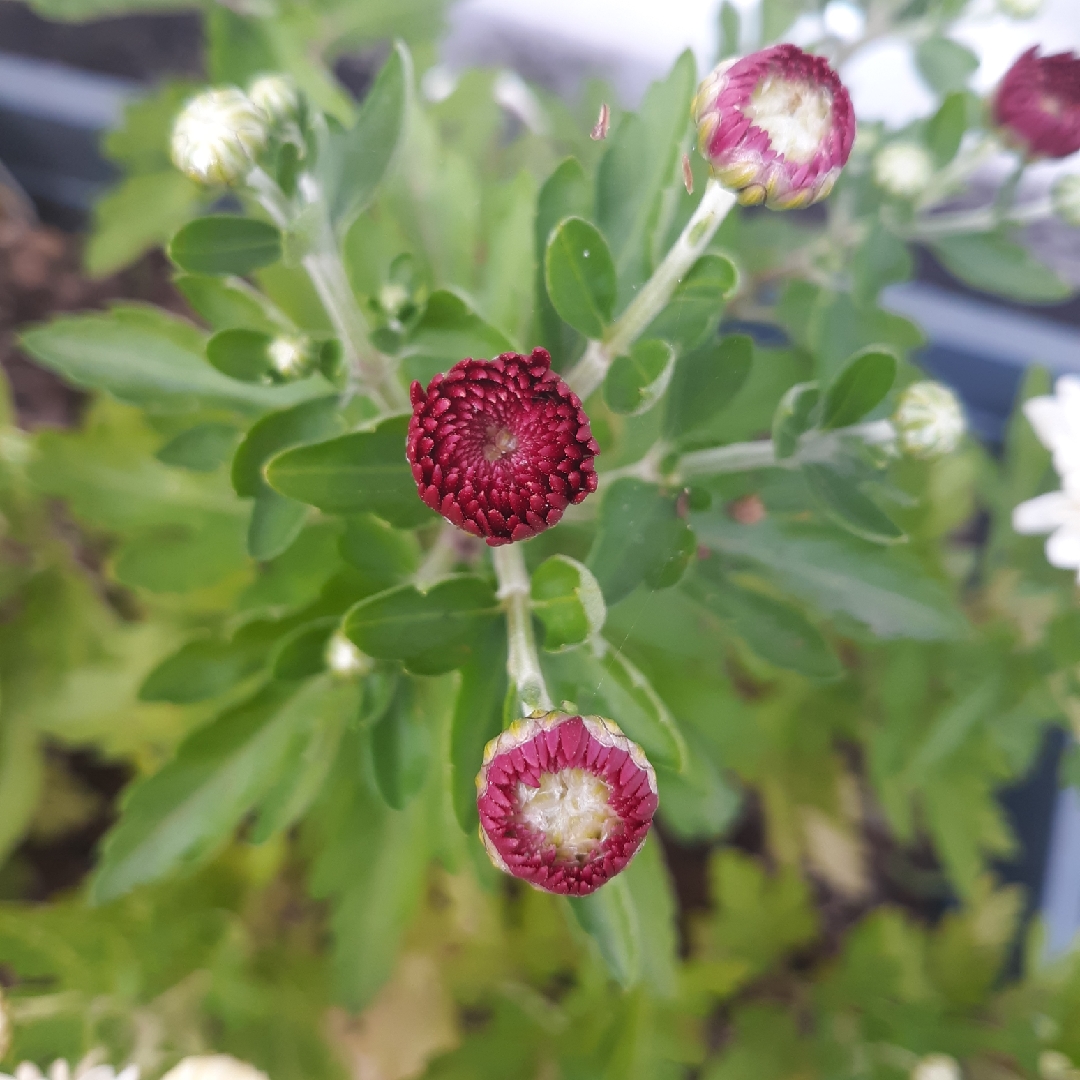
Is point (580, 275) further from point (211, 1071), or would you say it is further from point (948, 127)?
point (211, 1071)

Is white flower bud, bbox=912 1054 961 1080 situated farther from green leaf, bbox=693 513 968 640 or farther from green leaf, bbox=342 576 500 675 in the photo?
green leaf, bbox=342 576 500 675

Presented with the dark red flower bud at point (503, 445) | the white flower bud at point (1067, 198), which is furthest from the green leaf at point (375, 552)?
the white flower bud at point (1067, 198)

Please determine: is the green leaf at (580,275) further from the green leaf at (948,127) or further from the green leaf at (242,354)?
the green leaf at (948,127)

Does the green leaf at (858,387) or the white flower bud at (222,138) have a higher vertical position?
the white flower bud at (222,138)

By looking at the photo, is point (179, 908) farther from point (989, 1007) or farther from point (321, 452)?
point (989, 1007)

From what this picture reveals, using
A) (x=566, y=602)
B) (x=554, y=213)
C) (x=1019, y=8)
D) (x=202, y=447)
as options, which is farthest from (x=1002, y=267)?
(x=202, y=447)

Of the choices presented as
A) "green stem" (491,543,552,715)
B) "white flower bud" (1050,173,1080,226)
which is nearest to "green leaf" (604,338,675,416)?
"green stem" (491,543,552,715)
